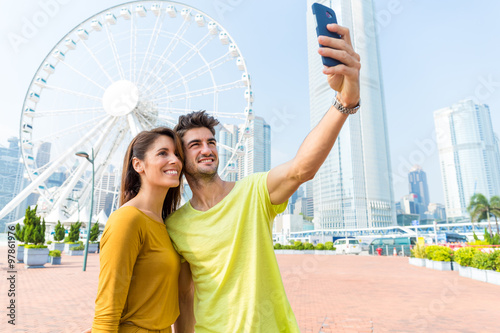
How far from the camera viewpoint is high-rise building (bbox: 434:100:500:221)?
9462cm

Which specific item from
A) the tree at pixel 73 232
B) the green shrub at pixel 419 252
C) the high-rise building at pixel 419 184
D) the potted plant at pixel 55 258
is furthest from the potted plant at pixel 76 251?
the high-rise building at pixel 419 184

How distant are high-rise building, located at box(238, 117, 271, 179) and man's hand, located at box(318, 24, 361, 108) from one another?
57.5ft

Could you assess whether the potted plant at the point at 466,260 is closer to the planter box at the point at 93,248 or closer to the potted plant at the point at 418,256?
the potted plant at the point at 418,256

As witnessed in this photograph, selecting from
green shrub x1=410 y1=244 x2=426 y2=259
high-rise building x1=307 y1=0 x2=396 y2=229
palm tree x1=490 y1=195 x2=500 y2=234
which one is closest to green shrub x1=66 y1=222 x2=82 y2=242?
green shrub x1=410 y1=244 x2=426 y2=259

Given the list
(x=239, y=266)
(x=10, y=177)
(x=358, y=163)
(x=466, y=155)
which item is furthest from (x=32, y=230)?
(x=466, y=155)

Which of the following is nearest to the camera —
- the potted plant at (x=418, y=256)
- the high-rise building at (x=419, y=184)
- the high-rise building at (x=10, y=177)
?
the potted plant at (x=418, y=256)

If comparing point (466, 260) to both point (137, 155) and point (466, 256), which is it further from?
point (137, 155)

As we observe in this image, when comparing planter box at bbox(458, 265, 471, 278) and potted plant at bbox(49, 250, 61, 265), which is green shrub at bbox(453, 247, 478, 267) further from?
potted plant at bbox(49, 250, 61, 265)

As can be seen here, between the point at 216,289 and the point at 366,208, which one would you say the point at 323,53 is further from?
the point at 366,208

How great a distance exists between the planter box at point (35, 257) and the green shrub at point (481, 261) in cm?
1775

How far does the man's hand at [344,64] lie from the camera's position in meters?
1.17

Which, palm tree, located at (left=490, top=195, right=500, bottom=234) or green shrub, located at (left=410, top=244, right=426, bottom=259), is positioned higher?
palm tree, located at (left=490, top=195, right=500, bottom=234)

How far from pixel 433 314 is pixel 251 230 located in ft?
21.3

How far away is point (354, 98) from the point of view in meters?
1.23
